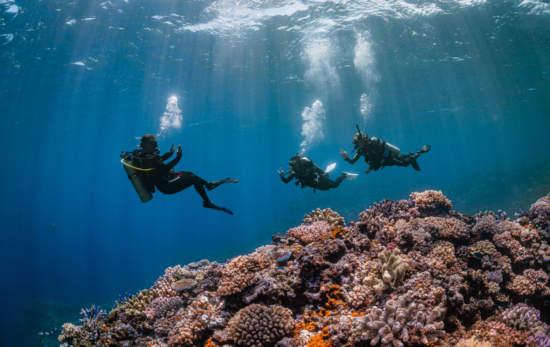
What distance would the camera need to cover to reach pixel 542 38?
786 inches

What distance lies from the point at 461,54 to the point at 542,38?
17.8 ft

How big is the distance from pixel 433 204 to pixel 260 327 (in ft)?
21.3

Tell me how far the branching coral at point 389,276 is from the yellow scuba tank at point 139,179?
5.67m

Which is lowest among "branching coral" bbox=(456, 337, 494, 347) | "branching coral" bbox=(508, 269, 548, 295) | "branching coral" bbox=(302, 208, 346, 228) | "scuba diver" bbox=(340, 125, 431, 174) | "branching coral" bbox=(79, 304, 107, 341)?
"branching coral" bbox=(79, 304, 107, 341)

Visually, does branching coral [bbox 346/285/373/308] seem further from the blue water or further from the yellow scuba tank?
the blue water

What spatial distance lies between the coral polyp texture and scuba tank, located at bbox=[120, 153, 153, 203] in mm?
2553

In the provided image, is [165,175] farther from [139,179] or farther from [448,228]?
[448,228]

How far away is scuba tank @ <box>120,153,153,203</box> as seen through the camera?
19.5 feet

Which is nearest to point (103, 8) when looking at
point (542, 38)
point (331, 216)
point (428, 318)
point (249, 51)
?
point (249, 51)

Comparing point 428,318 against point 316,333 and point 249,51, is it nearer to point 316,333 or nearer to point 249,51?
point 316,333

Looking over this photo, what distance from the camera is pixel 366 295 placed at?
414 cm

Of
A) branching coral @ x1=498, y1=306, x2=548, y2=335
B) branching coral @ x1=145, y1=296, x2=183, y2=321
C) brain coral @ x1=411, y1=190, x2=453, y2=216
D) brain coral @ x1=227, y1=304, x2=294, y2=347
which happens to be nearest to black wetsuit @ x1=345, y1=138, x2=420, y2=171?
brain coral @ x1=411, y1=190, x2=453, y2=216

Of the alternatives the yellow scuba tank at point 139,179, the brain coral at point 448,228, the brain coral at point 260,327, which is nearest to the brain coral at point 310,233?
the brain coral at point 448,228

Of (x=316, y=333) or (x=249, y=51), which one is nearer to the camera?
(x=316, y=333)
